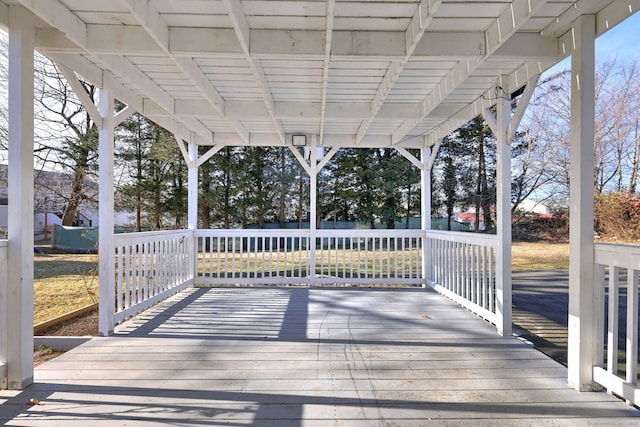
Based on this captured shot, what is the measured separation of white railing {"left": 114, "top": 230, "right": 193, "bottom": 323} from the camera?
3896 millimetres

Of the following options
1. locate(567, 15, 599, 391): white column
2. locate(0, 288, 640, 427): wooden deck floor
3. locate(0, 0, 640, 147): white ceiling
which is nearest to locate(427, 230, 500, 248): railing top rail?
locate(0, 288, 640, 427): wooden deck floor

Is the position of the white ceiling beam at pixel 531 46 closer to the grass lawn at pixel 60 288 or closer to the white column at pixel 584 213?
the white column at pixel 584 213

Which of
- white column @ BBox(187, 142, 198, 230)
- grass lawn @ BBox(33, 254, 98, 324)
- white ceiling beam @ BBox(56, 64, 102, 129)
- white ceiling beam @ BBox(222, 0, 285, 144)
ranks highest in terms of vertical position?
white ceiling beam @ BBox(222, 0, 285, 144)

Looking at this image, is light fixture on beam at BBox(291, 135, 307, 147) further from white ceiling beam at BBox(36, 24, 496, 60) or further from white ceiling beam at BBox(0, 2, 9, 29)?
white ceiling beam at BBox(0, 2, 9, 29)

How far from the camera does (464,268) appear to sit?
487 cm

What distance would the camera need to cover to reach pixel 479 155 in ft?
52.0

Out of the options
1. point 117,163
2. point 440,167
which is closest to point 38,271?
point 117,163

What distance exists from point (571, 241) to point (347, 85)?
2.42 meters

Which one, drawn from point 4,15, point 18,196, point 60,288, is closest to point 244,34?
point 4,15

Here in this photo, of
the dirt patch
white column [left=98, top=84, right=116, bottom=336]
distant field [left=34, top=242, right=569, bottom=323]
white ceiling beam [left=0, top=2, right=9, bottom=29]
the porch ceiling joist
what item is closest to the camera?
the porch ceiling joist

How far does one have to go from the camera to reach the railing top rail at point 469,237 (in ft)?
12.5

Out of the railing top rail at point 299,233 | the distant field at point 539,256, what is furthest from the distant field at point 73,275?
the railing top rail at point 299,233

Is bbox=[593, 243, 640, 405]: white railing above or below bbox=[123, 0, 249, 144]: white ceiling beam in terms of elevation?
below

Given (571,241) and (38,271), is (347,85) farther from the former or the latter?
(38,271)
